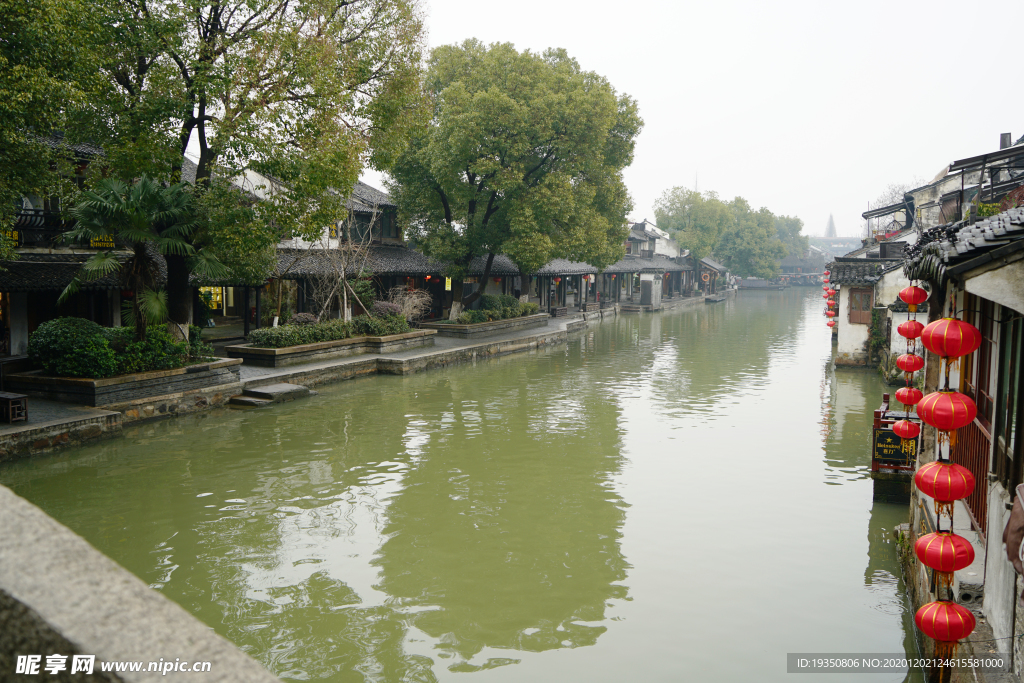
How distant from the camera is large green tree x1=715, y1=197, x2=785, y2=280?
245 feet

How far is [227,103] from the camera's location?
1636 centimetres

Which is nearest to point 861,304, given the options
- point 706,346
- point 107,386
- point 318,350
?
point 706,346

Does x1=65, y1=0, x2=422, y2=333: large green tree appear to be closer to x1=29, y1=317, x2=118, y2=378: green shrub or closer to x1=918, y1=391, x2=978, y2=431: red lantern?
x1=29, y1=317, x2=118, y2=378: green shrub

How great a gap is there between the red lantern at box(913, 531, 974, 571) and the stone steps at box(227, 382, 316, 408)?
14696 millimetres

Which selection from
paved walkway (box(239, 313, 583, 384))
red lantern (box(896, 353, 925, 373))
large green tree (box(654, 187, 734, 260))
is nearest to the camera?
red lantern (box(896, 353, 925, 373))

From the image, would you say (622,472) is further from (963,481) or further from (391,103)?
(391,103)

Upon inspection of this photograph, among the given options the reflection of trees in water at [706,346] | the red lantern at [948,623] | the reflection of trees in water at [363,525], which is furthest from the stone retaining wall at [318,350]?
the red lantern at [948,623]

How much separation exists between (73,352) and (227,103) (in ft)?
20.7

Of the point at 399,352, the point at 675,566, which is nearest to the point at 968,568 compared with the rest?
the point at 675,566

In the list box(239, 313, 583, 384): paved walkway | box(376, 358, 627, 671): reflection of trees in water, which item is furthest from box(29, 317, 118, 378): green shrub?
box(376, 358, 627, 671): reflection of trees in water

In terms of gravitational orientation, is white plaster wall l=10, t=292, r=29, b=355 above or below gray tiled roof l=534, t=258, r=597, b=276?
below

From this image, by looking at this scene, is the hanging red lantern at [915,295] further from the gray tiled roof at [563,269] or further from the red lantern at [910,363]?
the gray tiled roof at [563,269]

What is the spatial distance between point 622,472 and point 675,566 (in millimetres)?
3855

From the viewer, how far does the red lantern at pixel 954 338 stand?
18.5ft
